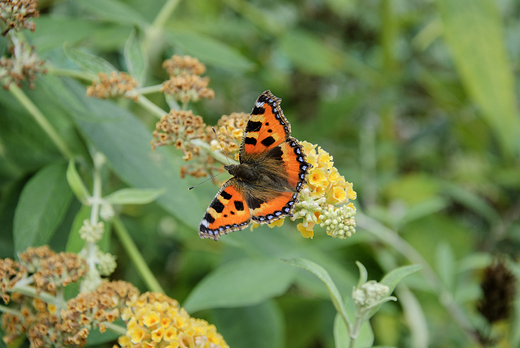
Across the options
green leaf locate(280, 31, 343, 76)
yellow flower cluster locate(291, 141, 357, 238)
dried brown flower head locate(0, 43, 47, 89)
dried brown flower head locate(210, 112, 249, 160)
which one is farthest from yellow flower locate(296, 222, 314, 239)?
green leaf locate(280, 31, 343, 76)

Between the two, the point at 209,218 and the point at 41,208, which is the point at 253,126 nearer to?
the point at 209,218

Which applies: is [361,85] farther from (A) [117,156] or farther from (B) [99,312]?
(B) [99,312]

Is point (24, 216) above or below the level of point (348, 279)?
above

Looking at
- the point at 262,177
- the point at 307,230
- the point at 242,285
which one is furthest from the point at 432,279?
the point at 307,230

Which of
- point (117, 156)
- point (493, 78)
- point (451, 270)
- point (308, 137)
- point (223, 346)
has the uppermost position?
point (493, 78)

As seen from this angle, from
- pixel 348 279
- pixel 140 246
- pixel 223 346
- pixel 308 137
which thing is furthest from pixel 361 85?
pixel 223 346

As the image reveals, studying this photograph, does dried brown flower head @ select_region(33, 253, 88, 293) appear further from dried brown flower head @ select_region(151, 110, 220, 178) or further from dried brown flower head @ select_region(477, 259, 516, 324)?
Answer: dried brown flower head @ select_region(477, 259, 516, 324)
